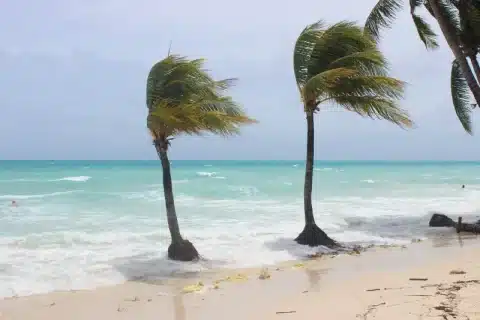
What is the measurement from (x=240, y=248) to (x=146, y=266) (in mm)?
3176

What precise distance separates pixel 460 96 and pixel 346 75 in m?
5.20

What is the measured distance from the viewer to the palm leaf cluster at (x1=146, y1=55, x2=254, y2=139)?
39.7ft

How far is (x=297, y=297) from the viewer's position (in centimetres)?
855

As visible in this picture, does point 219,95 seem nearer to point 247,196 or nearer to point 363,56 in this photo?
point 363,56

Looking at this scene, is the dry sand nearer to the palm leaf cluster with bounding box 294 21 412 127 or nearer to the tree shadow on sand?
the tree shadow on sand

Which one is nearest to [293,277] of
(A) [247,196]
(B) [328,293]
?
(B) [328,293]

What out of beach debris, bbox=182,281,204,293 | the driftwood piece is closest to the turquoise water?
the driftwood piece

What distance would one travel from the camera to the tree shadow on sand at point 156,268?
11.0 metres

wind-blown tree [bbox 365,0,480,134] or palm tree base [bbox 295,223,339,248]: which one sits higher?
wind-blown tree [bbox 365,0,480,134]

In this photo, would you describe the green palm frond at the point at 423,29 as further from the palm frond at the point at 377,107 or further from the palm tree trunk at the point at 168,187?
the palm tree trunk at the point at 168,187

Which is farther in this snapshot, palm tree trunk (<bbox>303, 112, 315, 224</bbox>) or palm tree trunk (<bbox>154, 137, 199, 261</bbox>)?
palm tree trunk (<bbox>303, 112, 315, 224</bbox>)

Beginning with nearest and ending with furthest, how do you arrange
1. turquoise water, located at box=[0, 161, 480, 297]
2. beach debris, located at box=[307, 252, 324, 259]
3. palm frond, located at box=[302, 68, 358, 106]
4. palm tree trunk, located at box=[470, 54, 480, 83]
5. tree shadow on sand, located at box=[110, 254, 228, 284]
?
tree shadow on sand, located at box=[110, 254, 228, 284] → turquoise water, located at box=[0, 161, 480, 297] → palm tree trunk, located at box=[470, 54, 480, 83] → beach debris, located at box=[307, 252, 324, 259] → palm frond, located at box=[302, 68, 358, 106]

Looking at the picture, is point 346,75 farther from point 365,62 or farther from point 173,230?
point 173,230

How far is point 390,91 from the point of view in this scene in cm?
1427
